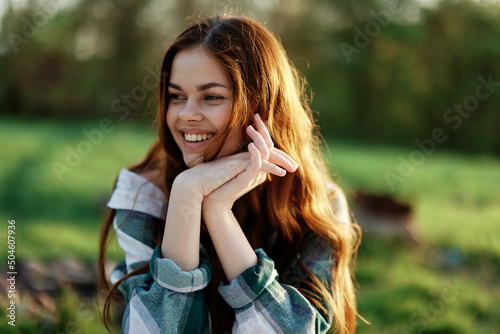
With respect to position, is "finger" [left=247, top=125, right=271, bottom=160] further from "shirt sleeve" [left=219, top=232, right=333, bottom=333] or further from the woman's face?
"shirt sleeve" [left=219, top=232, right=333, bottom=333]

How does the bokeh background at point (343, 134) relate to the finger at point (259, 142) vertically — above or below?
below

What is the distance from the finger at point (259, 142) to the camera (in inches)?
62.9

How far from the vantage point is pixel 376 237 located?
402 centimetres

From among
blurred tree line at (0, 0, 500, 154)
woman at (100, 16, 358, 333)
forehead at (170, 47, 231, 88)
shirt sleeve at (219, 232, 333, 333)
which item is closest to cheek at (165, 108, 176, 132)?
woman at (100, 16, 358, 333)

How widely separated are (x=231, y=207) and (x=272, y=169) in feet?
0.94

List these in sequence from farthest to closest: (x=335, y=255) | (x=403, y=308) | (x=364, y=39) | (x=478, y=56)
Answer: (x=364, y=39) → (x=478, y=56) → (x=403, y=308) → (x=335, y=255)

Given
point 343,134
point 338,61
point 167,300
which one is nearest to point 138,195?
point 167,300

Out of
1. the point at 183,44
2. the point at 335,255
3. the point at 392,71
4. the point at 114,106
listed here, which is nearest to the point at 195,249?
the point at 335,255

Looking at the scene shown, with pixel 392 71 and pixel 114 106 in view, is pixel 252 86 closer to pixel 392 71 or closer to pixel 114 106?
pixel 114 106

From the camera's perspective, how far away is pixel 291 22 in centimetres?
1074

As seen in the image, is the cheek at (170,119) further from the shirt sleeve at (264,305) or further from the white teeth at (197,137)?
the shirt sleeve at (264,305)

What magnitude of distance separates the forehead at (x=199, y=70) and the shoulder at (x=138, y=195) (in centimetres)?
51

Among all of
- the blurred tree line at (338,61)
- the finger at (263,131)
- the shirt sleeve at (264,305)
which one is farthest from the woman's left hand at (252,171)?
the blurred tree line at (338,61)

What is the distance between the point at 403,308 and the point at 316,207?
1593 millimetres
